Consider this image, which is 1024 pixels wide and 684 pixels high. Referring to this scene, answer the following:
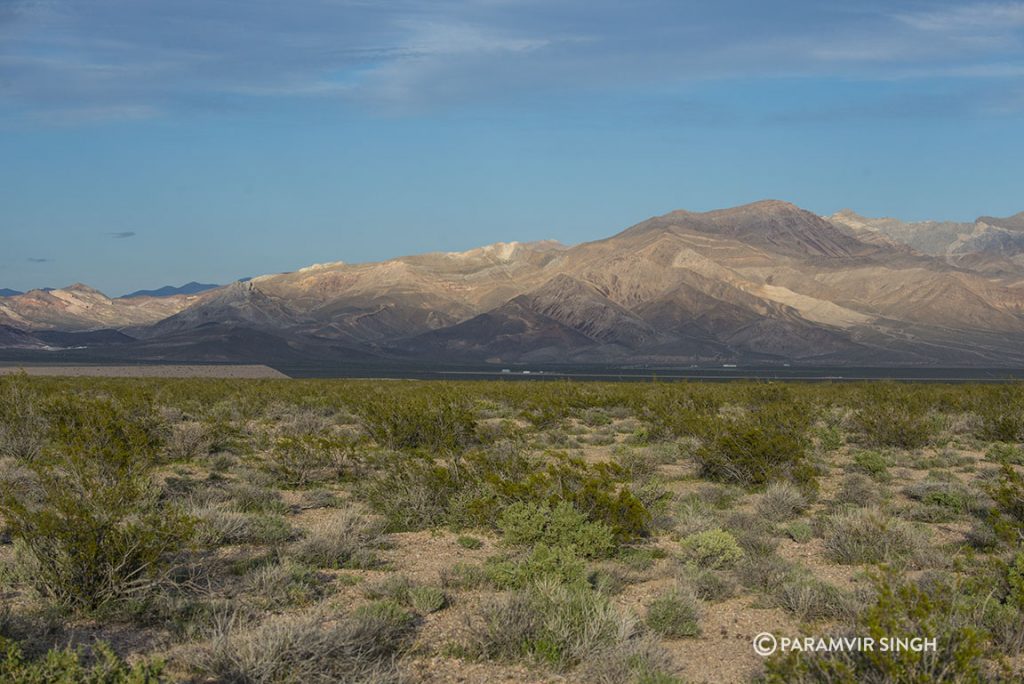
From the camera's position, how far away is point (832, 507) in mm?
14672

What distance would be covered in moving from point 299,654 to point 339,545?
13.2 ft

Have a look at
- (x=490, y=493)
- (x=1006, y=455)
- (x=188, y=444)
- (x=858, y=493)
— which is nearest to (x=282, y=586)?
(x=490, y=493)

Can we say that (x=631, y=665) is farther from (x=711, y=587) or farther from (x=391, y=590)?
(x=391, y=590)

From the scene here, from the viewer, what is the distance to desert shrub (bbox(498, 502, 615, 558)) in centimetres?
1138

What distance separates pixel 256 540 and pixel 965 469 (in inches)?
561

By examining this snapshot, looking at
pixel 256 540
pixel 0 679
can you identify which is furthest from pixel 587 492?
pixel 0 679

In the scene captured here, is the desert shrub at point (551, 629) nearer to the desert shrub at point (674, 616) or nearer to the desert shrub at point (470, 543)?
the desert shrub at point (674, 616)

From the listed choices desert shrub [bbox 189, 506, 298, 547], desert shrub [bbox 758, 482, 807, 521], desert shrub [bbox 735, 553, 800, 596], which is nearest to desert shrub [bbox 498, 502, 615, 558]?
desert shrub [bbox 735, 553, 800, 596]

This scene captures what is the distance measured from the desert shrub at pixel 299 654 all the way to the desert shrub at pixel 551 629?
2.71ft

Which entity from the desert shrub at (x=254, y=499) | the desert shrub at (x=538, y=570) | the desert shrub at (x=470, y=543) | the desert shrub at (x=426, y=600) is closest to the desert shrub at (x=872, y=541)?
the desert shrub at (x=538, y=570)

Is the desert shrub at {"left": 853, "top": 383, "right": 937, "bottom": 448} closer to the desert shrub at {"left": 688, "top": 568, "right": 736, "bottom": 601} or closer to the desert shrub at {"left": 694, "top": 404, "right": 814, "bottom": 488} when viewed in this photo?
the desert shrub at {"left": 694, "top": 404, "right": 814, "bottom": 488}

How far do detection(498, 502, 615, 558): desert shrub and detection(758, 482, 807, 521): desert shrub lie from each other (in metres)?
3.36

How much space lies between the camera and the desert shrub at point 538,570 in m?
9.49

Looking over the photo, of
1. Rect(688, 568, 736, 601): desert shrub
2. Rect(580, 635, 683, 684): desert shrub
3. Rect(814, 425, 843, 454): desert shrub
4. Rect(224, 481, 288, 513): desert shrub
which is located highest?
Rect(224, 481, 288, 513): desert shrub
